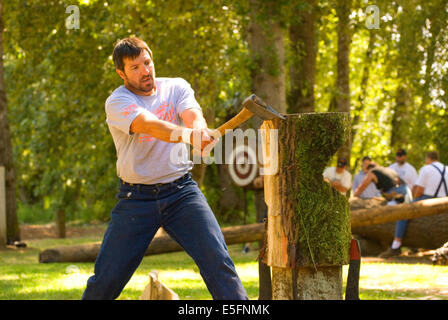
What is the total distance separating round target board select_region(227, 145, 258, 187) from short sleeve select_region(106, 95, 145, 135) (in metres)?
8.43

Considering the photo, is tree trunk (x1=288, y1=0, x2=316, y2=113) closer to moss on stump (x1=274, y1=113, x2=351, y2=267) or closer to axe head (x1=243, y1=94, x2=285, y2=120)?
moss on stump (x1=274, y1=113, x2=351, y2=267)

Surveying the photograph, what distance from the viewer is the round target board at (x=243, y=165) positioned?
43.8 ft

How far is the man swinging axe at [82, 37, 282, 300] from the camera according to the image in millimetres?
4180

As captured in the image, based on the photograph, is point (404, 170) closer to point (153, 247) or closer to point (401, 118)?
point (153, 247)

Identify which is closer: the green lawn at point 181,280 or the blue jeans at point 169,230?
the blue jeans at point 169,230

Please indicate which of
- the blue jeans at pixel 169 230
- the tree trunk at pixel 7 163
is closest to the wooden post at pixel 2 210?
the tree trunk at pixel 7 163

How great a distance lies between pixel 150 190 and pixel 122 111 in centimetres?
52

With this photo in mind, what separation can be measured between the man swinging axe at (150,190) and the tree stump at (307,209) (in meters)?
0.49

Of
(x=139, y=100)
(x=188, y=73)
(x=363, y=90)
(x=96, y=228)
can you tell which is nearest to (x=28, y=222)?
(x=96, y=228)

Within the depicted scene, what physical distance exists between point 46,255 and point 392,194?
6.26 m

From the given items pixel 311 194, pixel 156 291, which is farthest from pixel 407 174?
pixel 311 194

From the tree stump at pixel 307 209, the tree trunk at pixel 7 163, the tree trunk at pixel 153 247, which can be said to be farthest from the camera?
the tree trunk at pixel 7 163

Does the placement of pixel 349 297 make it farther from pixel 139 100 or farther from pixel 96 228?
pixel 96 228

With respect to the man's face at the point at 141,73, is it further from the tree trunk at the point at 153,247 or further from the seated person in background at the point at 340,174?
the seated person in background at the point at 340,174
